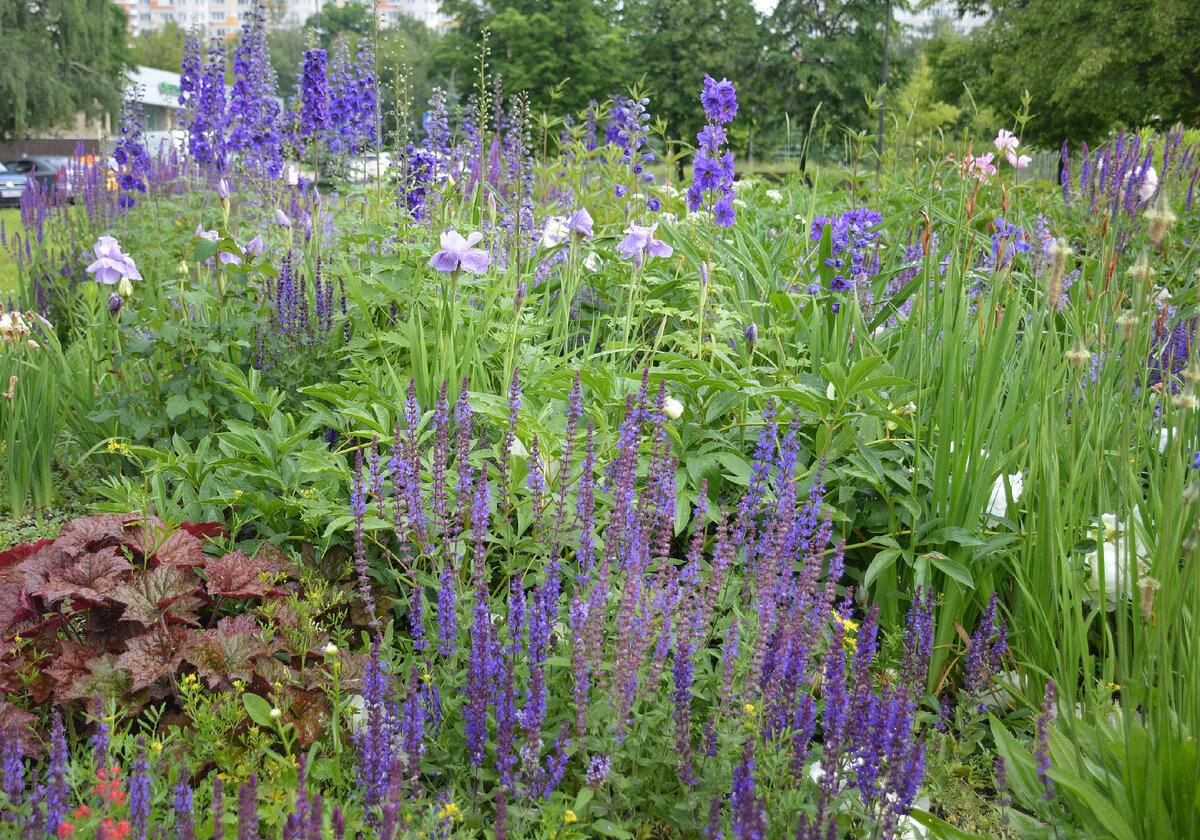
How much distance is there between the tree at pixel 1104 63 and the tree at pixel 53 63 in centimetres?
2555

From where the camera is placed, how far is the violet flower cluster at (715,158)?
299 cm

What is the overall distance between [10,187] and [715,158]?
23128mm

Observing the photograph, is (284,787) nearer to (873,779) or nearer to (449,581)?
(449,581)

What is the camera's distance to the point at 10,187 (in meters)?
20.5

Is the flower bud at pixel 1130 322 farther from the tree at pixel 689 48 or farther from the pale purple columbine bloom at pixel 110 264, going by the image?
the tree at pixel 689 48

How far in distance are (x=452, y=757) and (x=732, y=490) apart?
1.09 metres

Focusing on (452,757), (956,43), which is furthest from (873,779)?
(956,43)

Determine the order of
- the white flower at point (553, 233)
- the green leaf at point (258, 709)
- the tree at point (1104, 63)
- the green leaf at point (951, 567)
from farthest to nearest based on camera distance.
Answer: the tree at point (1104, 63), the white flower at point (553, 233), the green leaf at point (951, 567), the green leaf at point (258, 709)

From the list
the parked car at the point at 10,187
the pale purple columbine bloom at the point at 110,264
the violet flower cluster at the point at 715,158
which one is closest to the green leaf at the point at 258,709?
the pale purple columbine bloom at the point at 110,264

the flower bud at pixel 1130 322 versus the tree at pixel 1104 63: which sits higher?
the tree at pixel 1104 63

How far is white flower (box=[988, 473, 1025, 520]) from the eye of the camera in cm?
221

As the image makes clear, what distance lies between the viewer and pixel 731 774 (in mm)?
1456

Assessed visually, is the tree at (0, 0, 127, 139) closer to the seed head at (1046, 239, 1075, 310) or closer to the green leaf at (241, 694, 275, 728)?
the green leaf at (241, 694, 275, 728)

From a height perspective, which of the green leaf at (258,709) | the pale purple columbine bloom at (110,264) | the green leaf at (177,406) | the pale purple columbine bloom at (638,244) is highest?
the pale purple columbine bloom at (638,244)
